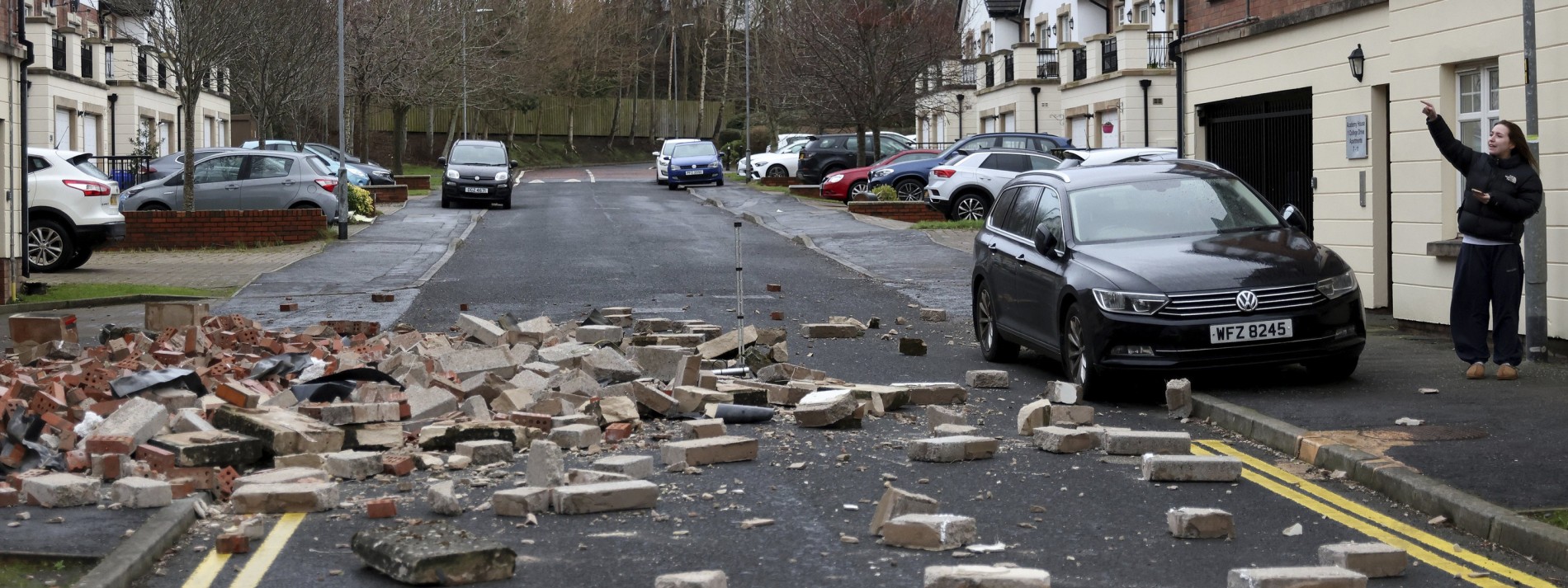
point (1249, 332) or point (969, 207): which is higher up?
point (969, 207)

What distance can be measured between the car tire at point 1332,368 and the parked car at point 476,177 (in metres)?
28.3

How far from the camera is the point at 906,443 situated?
8.62 meters

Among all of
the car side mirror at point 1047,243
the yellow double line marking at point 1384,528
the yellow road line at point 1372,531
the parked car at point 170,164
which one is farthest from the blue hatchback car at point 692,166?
the yellow road line at point 1372,531

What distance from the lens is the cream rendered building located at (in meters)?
11.9

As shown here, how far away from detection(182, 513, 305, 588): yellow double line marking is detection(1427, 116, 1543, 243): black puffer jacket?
298 inches

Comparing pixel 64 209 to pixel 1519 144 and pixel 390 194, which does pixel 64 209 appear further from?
pixel 1519 144

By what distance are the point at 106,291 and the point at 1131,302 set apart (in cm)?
1370

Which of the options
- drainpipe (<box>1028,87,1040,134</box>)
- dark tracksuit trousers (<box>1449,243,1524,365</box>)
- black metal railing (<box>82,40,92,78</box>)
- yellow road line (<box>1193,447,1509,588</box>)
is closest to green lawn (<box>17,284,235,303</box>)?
dark tracksuit trousers (<box>1449,243,1524,365</box>)

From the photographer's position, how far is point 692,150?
162 ft

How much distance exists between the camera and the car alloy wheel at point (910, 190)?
3559cm

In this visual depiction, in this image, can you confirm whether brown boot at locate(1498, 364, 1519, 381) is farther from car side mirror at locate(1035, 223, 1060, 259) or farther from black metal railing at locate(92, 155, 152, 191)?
black metal railing at locate(92, 155, 152, 191)

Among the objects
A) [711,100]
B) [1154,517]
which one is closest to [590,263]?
[1154,517]

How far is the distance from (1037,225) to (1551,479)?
5.36m

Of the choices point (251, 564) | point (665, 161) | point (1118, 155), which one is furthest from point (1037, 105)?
point (251, 564)
